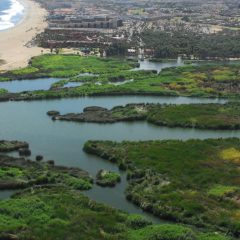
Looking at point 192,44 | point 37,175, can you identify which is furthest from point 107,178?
point 192,44

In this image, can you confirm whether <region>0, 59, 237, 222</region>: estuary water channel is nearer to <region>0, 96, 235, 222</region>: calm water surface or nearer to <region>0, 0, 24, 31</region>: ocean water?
<region>0, 96, 235, 222</region>: calm water surface

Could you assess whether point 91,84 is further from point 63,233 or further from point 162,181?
point 63,233

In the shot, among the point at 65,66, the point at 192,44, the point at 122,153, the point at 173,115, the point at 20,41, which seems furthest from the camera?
the point at 20,41

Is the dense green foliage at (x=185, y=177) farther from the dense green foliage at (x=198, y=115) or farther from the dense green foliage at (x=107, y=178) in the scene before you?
the dense green foliage at (x=198, y=115)

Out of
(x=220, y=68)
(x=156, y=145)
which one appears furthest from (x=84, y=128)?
(x=220, y=68)

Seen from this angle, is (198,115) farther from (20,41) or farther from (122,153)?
(20,41)

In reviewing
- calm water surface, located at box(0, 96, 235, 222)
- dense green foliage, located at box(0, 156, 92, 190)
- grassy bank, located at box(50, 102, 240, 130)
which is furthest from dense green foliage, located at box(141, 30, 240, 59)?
dense green foliage, located at box(0, 156, 92, 190)

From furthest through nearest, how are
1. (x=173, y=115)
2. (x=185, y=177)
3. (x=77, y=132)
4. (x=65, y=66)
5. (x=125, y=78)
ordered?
(x=65, y=66) → (x=125, y=78) → (x=173, y=115) → (x=77, y=132) → (x=185, y=177)
